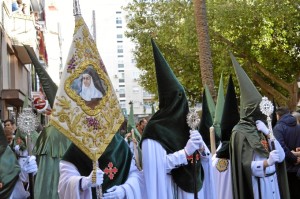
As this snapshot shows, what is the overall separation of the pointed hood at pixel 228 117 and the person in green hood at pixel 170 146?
1324 mm

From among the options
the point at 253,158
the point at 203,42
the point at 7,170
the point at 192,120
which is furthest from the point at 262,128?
the point at 203,42

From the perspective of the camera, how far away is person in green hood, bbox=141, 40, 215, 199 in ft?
19.7

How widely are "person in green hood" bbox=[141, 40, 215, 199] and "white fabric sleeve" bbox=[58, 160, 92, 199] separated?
3.21ft

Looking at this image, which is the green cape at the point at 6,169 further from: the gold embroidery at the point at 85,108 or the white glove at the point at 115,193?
the white glove at the point at 115,193

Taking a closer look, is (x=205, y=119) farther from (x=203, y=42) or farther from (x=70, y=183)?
(x=203, y=42)

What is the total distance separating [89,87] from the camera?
530 centimetres

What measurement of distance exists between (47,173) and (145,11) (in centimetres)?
1903

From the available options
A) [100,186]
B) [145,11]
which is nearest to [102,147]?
[100,186]

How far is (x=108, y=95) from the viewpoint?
5.42 m

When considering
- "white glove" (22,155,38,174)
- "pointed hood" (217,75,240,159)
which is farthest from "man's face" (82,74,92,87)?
"pointed hood" (217,75,240,159)

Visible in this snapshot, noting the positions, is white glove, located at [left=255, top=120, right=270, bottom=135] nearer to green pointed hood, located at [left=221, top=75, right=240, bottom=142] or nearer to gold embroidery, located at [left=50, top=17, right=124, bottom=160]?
green pointed hood, located at [left=221, top=75, right=240, bottom=142]

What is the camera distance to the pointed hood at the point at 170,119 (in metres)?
6.13

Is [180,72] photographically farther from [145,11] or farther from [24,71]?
[24,71]

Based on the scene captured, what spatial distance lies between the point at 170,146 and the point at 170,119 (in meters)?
0.31
